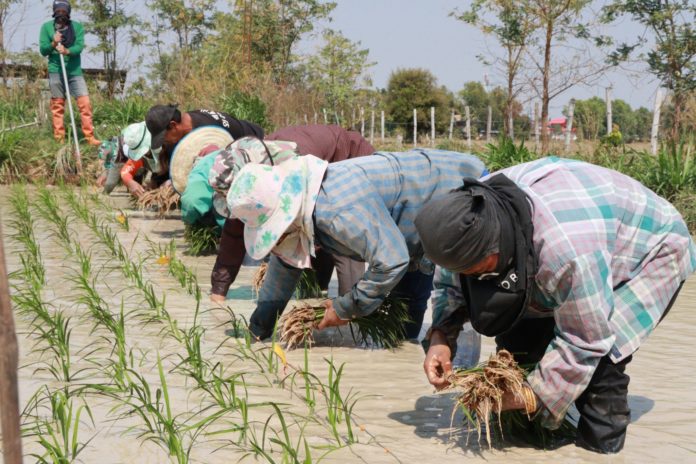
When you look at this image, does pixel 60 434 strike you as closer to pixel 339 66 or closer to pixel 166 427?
pixel 166 427

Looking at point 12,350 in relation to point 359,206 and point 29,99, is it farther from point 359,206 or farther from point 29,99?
point 29,99

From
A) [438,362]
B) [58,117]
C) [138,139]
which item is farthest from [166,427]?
[58,117]

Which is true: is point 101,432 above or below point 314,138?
below

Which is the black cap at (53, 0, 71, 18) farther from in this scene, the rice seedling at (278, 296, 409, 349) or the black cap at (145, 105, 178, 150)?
the rice seedling at (278, 296, 409, 349)

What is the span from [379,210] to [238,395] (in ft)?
3.05

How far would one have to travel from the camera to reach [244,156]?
415 cm

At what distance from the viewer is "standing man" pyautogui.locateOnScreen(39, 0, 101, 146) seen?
10.8 m

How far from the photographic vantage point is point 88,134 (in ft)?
38.3

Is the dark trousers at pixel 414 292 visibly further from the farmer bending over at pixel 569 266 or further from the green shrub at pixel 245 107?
the green shrub at pixel 245 107

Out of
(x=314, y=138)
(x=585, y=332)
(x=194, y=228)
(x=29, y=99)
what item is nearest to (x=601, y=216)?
(x=585, y=332)

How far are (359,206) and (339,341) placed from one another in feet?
3.83

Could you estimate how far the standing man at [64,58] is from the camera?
10797 millimetres

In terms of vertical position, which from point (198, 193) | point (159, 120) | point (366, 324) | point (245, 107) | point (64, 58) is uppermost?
point (64, 58)

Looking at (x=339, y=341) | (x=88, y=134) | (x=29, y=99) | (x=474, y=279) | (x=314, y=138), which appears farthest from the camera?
(x=29, y=99)
